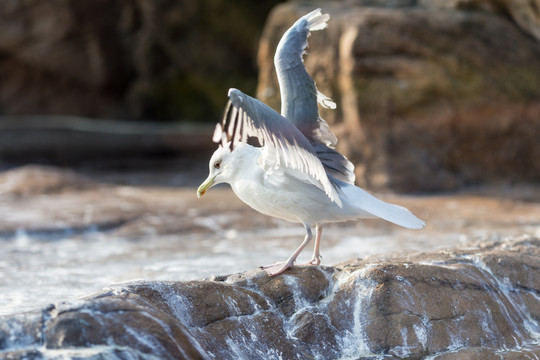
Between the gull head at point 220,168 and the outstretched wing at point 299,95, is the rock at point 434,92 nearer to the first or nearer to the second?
the outstretched wing at point 299,95

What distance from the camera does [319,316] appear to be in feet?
10.4

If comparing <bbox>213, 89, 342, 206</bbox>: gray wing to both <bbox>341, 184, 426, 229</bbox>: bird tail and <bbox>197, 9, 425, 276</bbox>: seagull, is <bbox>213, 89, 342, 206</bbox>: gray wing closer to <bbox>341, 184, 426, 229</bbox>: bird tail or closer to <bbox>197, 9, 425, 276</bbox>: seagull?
<bbox>197, 9, 425, 276</bbox>: seagull

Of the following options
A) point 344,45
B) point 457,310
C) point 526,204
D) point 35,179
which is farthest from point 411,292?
point 35,179

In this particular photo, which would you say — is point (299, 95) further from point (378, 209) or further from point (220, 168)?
point (378, 209)

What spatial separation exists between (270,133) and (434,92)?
531 centimetres

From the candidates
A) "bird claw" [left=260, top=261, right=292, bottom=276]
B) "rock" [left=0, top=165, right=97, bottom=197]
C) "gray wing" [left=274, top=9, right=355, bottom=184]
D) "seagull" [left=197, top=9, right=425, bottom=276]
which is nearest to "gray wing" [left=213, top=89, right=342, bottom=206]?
"seagull" [left=197, top=9, right=425, bottom=276]

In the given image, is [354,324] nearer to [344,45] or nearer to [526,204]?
[526,204]

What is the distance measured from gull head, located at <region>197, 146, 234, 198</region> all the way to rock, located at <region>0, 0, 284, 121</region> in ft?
30.1

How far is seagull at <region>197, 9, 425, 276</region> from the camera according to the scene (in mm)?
3084

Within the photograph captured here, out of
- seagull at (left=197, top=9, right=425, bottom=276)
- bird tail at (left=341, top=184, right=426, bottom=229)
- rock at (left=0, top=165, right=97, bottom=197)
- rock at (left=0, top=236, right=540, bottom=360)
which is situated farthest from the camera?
rock at (left=0, top=165, right=97, bottom=197)

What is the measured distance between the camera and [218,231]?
634cm

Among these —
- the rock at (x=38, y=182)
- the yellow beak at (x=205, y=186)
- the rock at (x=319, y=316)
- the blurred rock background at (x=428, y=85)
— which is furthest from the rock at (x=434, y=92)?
the yellow beak at (x=205, y=186)

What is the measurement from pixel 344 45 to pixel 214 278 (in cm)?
512

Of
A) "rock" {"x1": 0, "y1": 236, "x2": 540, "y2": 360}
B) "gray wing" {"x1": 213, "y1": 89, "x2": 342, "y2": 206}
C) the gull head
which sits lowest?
"rock" {"x1": 0, "y1": 236, "x2": 540, "y2": 360}
